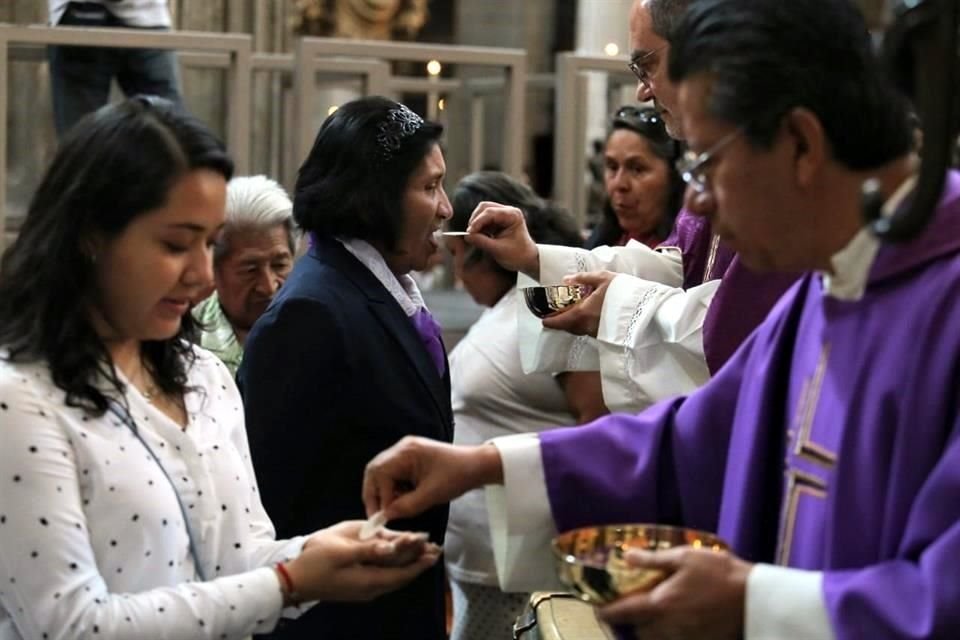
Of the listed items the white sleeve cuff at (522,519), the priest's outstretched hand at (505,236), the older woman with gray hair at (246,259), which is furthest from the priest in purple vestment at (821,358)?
the older woman with gray hair at (246,259)

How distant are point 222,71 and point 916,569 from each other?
15.3 ft

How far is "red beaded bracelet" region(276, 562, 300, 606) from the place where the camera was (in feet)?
7.89

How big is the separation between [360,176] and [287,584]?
4.89 feet

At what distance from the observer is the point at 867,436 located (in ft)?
6.65

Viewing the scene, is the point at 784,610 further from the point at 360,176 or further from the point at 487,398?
the point at 487,398

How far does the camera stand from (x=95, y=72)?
5.79 metres

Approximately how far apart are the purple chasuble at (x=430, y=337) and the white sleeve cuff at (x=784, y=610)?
6.20 ft

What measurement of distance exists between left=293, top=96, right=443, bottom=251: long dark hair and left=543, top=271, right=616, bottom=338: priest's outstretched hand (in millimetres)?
425

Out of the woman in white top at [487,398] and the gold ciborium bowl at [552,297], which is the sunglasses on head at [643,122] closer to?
the woman in white top at [487,398]

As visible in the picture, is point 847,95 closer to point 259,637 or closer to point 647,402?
point 647,402

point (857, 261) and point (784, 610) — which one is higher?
point (857, 261)

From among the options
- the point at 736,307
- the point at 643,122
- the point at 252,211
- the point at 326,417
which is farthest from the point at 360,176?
the point at 643,122

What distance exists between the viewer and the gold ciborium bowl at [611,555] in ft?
6.36

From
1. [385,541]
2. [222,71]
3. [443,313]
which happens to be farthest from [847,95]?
[443,313]
